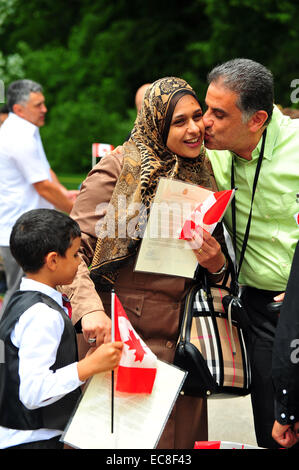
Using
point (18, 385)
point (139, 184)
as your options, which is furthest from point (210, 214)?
point (18, 385)

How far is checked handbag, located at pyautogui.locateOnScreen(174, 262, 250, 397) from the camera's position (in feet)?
8.39

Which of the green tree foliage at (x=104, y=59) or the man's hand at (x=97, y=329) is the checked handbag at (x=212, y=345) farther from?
the green tree foliage at (x=104, y=59)

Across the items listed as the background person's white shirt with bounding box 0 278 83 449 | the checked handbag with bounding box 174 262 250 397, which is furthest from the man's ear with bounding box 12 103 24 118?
the background person's white shirt with bounding box 0 278 83 449

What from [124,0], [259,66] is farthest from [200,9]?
[259,66]

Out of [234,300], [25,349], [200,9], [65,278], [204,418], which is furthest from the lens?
[200,9]

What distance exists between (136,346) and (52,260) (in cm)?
45

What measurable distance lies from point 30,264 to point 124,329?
17.5 inches

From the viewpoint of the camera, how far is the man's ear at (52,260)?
2.46 m

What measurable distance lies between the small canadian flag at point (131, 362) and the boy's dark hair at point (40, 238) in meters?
0.31

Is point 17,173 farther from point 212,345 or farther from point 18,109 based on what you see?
point 212,345

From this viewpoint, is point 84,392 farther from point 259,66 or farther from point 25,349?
point 259,66

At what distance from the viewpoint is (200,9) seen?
17.9 meters

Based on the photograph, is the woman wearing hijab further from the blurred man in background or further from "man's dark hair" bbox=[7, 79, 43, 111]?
"man's dark hair" bbox=[7, 79, 43, 111]

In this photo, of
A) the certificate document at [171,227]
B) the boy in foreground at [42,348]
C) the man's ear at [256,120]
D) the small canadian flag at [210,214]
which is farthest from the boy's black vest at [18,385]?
the man's ear at [256,120]
